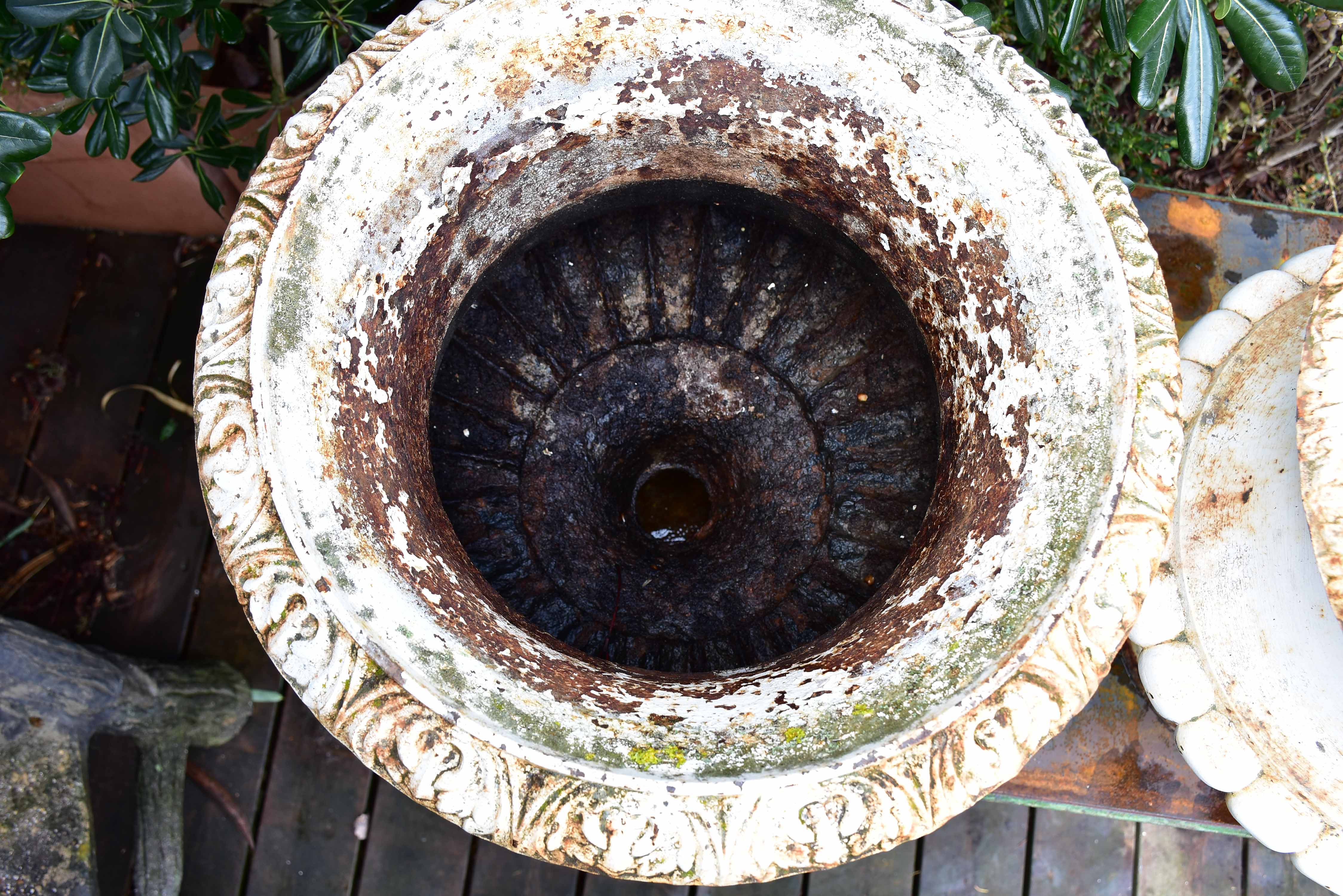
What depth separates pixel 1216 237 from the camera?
5.81 feet

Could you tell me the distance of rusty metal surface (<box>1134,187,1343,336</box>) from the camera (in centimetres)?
175

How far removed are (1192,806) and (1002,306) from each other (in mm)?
1126

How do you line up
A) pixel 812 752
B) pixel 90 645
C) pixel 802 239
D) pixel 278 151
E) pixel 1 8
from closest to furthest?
pixel 812 752
pixel 278 151
pixel 1 8
pixel 802 239
pixel 90 645

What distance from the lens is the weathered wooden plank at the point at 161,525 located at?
2.13 m

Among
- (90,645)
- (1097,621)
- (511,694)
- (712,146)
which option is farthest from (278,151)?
(90,645)

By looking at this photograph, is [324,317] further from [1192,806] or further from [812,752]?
[1192,806]

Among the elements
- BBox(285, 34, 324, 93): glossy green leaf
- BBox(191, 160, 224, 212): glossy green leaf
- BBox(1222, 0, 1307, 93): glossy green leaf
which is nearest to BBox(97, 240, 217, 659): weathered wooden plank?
BBox(191, 160, 224, 212): glossy green leaf

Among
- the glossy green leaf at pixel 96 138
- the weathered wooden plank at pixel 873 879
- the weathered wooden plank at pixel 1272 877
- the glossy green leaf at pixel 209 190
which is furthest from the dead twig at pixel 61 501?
the weathered wooden plank at pixel 1272 877

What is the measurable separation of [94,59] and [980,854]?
2.37 m

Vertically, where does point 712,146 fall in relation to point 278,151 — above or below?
above

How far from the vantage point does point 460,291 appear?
1.43m

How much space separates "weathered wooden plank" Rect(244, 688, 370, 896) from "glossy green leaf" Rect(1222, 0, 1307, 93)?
7.31 feet

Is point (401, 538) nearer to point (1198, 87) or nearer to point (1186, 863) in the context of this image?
point (1198, 87)

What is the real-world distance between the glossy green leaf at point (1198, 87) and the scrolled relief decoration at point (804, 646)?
294 mm
